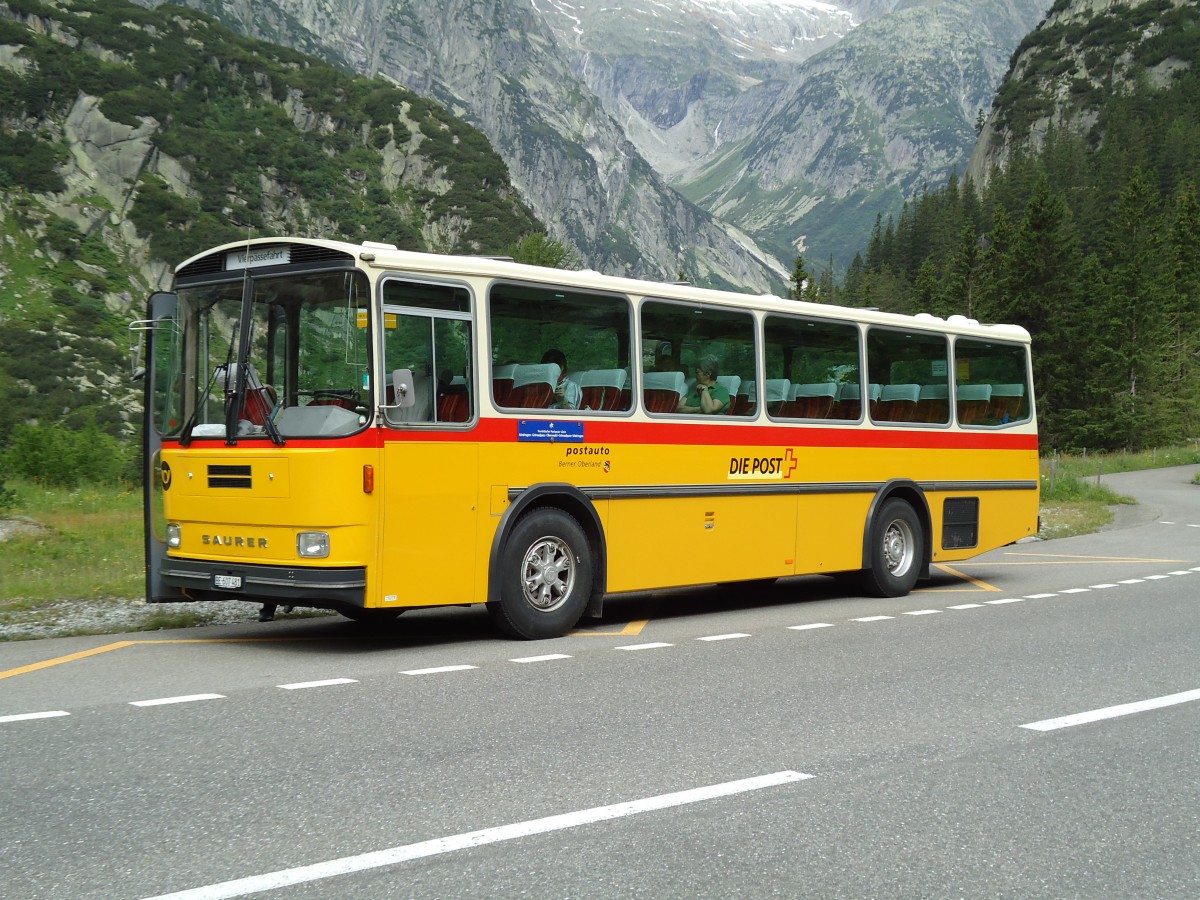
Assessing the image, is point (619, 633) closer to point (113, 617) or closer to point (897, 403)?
point (113, 617)

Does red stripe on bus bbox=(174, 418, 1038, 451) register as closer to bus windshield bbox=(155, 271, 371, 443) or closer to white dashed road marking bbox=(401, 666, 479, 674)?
bus windshield bbox=(155, 271, 371, 443)

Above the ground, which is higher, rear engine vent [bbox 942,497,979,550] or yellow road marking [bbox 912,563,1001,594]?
rear engine vent [bbox 942,497,979,550]

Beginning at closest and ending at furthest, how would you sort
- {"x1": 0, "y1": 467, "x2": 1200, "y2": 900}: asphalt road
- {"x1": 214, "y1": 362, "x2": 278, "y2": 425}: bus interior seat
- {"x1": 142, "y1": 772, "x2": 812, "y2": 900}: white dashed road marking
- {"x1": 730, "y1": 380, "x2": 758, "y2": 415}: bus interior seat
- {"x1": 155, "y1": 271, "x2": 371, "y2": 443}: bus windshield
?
{"x1": 142, "y1": 772, "x2": 812, "y2": 900}: white dashed road marking
{"x1": 0, "y1": 467, "x2": 1200, "y2": 900}: asphalt road
{"x1": 155, "y1": 271, "x2": 371, "y2": 443}: bus windshield
{"x1": 214, "y1": 362, "x2": 278, "y2": 425}: bus interior seat
{"x1": 730, "y1": 380, "x2": 758, "y2": 415}: bus interior seat

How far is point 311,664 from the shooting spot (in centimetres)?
877

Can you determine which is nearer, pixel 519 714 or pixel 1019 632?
pixel 519 714

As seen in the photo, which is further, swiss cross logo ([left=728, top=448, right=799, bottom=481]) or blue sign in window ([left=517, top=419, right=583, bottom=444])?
swiss cross logo ([left=728, top=448, right=799, bottom=481])

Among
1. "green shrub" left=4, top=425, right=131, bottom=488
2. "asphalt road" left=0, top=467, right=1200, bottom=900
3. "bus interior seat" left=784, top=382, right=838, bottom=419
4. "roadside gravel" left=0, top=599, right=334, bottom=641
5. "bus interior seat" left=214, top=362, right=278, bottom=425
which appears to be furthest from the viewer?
"green shrub" left=4, top=425, right=131, bottom=488

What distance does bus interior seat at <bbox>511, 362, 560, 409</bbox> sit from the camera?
10125mm

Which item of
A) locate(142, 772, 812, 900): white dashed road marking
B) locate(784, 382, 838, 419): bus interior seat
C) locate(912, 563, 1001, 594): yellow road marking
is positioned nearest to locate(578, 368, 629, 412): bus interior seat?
locate(784, 382, 838, 419): bus interior seat

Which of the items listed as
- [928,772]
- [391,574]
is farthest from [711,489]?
[928,772]

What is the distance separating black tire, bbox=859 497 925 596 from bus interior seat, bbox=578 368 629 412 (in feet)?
12.6

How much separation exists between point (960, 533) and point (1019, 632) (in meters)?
4.25

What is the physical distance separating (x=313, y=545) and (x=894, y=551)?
23.3 feet

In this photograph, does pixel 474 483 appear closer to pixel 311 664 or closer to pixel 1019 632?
pixel 311 664
